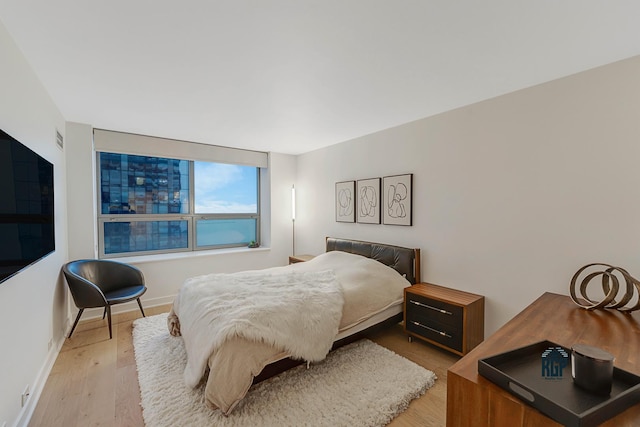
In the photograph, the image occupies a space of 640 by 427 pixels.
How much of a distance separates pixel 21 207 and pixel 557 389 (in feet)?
8.72

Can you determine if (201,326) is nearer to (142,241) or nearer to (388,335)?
(388,335)

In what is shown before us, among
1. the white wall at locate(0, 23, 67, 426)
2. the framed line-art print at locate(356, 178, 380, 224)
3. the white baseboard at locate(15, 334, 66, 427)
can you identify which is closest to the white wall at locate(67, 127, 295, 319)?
the white wall at locate(0, 23, 67, 426)

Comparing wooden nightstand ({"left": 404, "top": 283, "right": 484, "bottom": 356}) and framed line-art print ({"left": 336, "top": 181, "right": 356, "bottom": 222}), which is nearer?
Result: wooden nightstand ({"left": 404, "top": 283, "right": 484, "bottom": 356})

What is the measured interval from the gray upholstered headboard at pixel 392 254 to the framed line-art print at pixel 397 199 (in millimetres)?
334

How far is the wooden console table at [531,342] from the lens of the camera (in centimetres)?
89

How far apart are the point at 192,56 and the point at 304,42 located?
31.0 inches

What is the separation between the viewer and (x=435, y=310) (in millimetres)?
2617

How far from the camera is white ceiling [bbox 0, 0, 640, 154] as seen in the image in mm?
1443

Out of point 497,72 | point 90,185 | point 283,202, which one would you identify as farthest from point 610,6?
point 90,185

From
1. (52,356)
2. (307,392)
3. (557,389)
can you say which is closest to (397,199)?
(307,392)

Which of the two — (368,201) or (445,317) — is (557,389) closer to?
(445,317)

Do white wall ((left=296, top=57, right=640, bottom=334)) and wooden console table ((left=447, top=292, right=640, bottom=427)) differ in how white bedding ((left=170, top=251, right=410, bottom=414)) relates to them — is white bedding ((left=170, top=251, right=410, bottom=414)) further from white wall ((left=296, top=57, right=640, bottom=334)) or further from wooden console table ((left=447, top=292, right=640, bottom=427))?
wooden console table ((left=447, top=292, right=640, bottom=427))

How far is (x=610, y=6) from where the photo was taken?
1406mm

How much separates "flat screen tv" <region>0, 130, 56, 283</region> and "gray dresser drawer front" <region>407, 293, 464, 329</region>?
2936 millimetres
